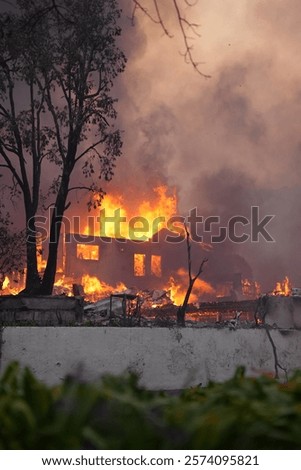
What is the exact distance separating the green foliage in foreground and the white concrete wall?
28.6ft

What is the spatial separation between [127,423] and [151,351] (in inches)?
412

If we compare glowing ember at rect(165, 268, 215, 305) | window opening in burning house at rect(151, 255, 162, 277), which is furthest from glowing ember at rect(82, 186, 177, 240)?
glowing ember at rect(165, 268, 215, 305)

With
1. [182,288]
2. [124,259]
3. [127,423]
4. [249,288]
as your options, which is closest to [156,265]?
[124,259]

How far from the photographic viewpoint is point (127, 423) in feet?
3.96

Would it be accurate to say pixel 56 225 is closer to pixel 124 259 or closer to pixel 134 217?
pixel 124 259

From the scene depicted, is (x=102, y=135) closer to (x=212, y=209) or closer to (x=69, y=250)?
(x=69, y=250)

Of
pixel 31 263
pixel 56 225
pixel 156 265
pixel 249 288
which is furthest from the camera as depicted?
pixel 249 288

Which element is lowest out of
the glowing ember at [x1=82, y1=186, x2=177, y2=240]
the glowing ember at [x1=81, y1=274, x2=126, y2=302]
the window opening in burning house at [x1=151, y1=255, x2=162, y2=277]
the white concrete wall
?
the white concrete wall

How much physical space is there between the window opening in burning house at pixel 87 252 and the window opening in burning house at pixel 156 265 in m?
7.00

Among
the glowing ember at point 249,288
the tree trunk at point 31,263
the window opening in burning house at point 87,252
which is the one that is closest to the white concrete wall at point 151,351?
the tree trunk at point 31,263

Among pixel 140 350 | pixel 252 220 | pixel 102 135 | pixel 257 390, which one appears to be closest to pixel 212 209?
pixel 252 220

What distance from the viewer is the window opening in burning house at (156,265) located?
6694 cm

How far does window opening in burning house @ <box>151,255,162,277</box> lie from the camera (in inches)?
2635

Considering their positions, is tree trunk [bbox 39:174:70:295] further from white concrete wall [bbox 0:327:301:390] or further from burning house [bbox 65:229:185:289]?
burning house [bbox 65:229:185:289]
